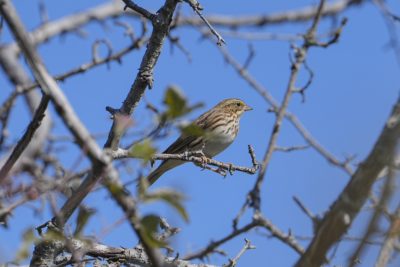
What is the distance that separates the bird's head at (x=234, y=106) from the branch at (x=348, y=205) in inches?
273

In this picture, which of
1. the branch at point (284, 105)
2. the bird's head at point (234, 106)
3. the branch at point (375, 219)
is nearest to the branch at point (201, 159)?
the branch at point (284, 105)

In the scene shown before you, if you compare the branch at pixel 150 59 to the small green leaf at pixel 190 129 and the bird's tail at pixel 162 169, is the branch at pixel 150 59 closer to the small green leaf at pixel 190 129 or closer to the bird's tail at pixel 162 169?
the small green leaf at pixel 190 129

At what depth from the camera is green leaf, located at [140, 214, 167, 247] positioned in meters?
1.98

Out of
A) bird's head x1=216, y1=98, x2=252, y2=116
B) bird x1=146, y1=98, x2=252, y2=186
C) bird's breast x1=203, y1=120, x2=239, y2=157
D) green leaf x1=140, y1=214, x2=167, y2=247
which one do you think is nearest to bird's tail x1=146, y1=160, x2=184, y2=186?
bird x1=146, y1=98, x2=252, y2=186

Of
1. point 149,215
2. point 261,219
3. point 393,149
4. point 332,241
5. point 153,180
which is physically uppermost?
point 153,180

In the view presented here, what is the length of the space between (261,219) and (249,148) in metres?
0.74

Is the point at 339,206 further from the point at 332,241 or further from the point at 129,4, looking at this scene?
the point at 129,4

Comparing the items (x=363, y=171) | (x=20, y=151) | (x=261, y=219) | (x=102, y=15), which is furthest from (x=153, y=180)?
(x=102, y=15)

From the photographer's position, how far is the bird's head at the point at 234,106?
376 inches

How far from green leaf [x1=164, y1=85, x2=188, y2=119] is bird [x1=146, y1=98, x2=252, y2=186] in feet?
17.4

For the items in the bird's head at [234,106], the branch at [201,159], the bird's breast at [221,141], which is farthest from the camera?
the bird's head at [234,106]

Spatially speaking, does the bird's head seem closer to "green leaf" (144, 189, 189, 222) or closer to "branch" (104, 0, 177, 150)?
"branch" (104, 0, 177, 150)

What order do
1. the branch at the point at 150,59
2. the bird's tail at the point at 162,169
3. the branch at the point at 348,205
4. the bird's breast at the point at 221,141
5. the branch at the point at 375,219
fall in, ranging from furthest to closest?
1. the bird's breast at the point at 221,141
2. the bird's tail at the point at 162,169
3. the branch at the point at 150,59
4. the branch at the point at 348,205
5. the branch at the point at 375,219

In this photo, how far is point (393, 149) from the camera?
80.8 inches
